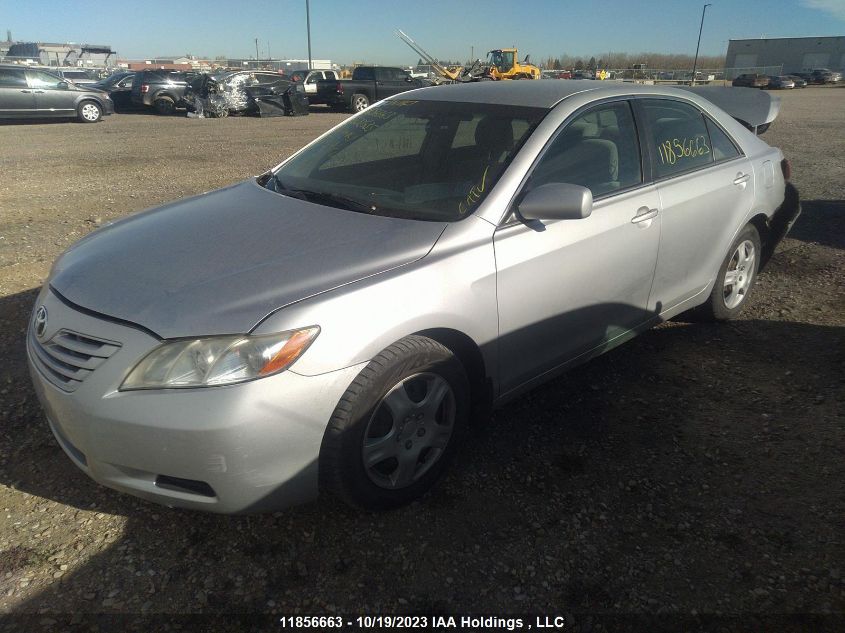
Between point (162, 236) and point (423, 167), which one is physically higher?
point (423, 167)

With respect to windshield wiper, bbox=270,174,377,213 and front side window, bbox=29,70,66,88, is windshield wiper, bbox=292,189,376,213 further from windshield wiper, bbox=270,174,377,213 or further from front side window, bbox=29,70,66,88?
front side window, bbox=29,70,66,88

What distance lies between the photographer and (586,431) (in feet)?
10.2

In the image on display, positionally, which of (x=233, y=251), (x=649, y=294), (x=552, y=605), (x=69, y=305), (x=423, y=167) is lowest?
(x=552, y=605)

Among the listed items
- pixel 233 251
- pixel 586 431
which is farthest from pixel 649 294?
pixel 233 251

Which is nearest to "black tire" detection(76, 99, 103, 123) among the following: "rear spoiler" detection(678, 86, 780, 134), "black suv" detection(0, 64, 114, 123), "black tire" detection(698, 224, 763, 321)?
"black suv" detection(0, 64, 114, 123)

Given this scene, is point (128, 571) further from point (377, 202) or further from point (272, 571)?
point (377, 202)

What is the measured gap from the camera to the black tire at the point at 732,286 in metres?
4.05

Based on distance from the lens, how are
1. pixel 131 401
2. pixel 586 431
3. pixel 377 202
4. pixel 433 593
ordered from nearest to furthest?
1. pixel 131 401
2. pixel 433 593
3. pixel 377 202
4. pixel 586 431

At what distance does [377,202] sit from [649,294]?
5.40 feet

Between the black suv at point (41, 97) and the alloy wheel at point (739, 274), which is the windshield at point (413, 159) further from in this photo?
the black suv at point (41, 97)

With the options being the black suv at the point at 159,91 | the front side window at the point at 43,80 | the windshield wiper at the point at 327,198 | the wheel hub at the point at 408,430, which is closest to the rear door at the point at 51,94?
the front side window at the point at 43,80

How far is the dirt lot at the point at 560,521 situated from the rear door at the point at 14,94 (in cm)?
1626

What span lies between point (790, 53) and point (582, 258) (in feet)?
291

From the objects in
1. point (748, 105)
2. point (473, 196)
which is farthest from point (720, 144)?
point (473, 196)
